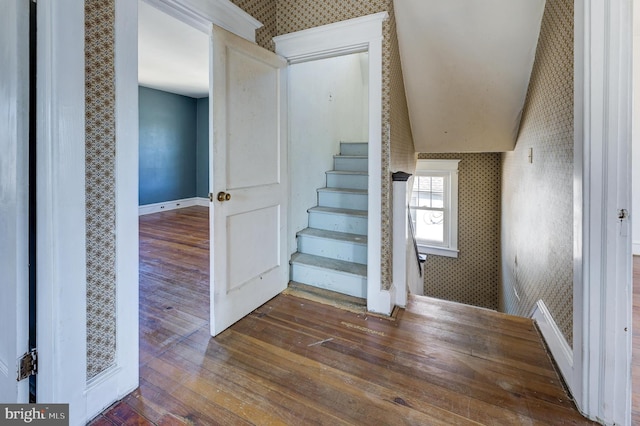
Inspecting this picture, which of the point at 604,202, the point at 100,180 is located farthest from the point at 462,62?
the point at 100,180

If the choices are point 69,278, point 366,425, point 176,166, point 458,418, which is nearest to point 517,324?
point 458,418

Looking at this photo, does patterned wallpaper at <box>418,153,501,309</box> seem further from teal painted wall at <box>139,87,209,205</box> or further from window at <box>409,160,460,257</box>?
teal painted wall at <box>139,87,209,205</box>

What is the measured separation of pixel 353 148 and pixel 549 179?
2278mm

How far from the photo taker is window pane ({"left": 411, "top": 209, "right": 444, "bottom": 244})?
203 inches

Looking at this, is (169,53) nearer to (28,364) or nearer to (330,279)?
(330,279)

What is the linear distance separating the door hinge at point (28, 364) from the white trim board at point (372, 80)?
5.97ft

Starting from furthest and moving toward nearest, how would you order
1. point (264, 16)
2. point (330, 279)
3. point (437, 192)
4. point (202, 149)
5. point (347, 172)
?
point (202, 149) < point (437, 192) < point (347, 172) < point (330, 279) < point (264, 16)

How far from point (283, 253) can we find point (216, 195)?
0.88 metres

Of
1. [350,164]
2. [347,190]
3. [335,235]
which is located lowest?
[335,235]

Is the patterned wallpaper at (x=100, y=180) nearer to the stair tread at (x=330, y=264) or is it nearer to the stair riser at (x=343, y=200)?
the stair tread at (x=330, y=264)

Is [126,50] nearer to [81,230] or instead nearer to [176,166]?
[81,230]

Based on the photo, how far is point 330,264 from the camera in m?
2.69

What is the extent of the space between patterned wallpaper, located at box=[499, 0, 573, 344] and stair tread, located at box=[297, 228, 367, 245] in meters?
1.28

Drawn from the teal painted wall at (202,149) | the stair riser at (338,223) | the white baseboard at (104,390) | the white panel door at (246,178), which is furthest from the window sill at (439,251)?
the teal painted wall at (202,149)
